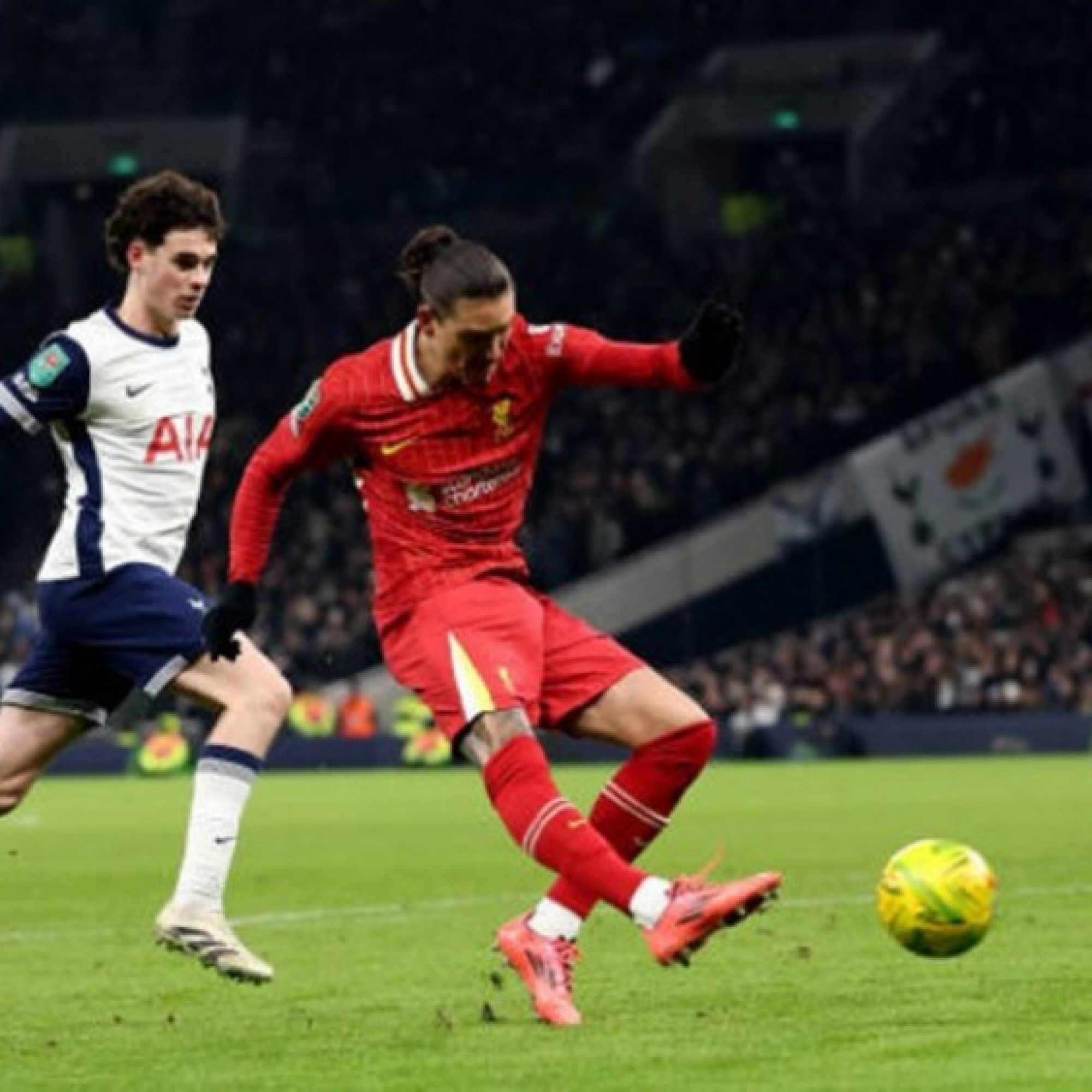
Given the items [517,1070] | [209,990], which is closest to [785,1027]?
[517,1070]

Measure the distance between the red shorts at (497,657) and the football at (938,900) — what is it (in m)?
1.03

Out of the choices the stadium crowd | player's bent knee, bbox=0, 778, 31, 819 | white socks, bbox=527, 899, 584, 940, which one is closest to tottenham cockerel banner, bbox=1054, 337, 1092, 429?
the stadium crowd

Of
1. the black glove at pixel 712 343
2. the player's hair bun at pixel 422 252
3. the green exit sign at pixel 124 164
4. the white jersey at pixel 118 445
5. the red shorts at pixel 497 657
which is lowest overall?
the red shorts at pixel 497 657

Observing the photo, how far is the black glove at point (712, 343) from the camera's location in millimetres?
9539

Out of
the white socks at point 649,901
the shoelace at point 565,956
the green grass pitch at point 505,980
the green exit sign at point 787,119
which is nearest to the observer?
the green grass pitch at point 505,980

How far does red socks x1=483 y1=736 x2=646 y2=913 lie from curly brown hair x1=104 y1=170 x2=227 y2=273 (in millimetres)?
2110

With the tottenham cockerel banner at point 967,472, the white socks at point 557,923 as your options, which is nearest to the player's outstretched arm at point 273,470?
the white socks at point 557,923

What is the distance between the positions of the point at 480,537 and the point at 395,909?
230 inches

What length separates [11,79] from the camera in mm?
53906

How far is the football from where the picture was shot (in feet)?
31.5

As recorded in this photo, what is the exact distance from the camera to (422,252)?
9953 millimetres

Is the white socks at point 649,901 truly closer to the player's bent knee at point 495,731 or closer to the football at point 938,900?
the player's bent knee at point 495,731

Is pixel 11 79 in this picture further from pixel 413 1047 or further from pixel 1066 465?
pixel 413 1047

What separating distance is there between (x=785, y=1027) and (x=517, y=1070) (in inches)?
45.5
